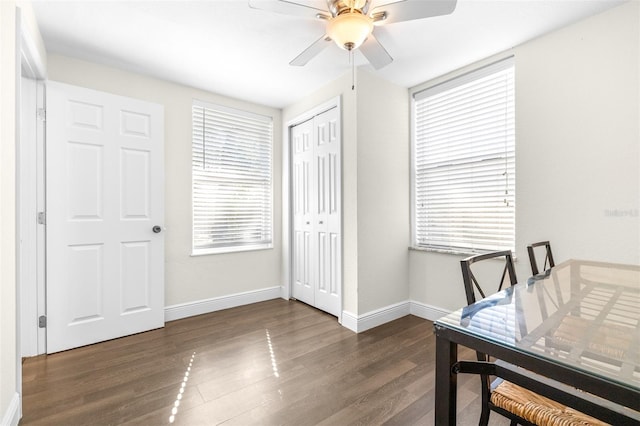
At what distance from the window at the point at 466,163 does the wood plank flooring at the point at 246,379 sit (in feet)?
3.35

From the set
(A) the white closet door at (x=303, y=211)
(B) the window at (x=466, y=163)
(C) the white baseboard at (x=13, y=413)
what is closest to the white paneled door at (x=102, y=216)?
(C) the white baseboard at (x=13, y=413)

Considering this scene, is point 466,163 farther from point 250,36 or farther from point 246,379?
point 246,379

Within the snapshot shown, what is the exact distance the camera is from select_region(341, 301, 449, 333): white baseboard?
9.18 feet

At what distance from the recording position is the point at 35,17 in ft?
6.64

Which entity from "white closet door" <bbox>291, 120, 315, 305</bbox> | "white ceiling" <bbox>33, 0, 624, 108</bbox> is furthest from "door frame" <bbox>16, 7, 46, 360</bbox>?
"white closet door" <bbox>291, 120, 315, 305</bbox>

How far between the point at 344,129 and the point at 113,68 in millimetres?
2254

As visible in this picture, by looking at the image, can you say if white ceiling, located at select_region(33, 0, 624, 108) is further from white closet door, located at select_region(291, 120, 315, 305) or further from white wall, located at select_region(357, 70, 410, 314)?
white closet door, located at select_region(291, 120, 315, 305)

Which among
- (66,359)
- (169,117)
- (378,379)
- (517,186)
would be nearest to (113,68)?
(169,117)

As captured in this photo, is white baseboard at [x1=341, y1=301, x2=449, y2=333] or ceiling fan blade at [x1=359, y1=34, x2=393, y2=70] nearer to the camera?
ceiling fan blade at [x1=359, y1=34, x2=393, y2=70]

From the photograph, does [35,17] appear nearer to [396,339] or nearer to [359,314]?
[359,314]

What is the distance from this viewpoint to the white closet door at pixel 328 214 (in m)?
3.05

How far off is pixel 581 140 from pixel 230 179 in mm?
3286

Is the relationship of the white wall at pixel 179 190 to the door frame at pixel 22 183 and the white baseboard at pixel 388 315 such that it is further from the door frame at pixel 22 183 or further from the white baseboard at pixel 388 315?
the white baseboard at pixel 388 315

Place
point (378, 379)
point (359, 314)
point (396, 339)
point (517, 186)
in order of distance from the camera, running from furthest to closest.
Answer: point (359, 314), point (396, 339), point (517, 186), point (378, 379)
